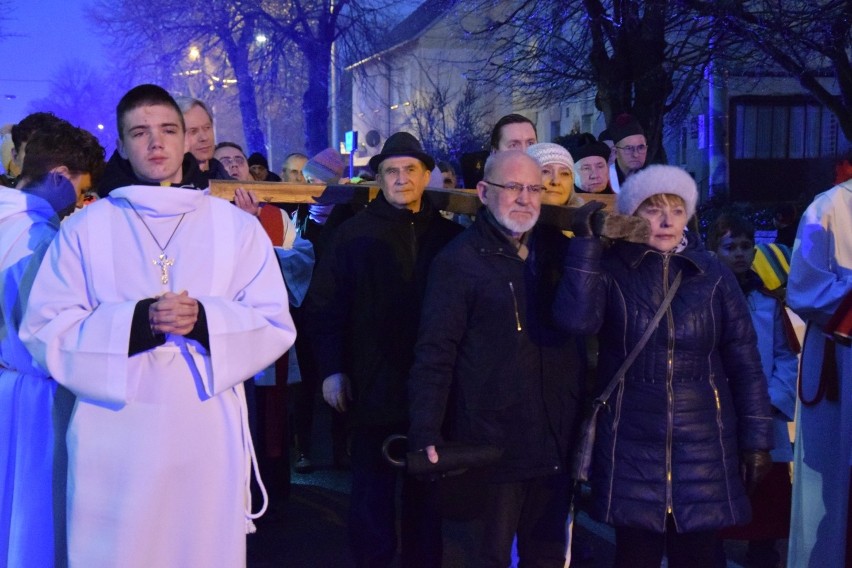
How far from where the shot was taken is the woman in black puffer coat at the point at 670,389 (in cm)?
374

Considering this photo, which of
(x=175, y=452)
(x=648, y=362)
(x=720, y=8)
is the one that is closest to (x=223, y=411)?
(x=175, y=452)

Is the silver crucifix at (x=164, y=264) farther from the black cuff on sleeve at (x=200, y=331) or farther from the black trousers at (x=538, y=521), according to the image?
the black trousers at (x=538, y=521)

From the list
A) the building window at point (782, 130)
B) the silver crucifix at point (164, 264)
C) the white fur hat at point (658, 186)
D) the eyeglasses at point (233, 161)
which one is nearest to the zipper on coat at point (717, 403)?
the white fur hat at point (658, 186)

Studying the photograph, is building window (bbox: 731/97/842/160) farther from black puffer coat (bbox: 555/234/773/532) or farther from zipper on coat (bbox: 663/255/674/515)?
zipper on coat (bbox: 663/255/674/515)

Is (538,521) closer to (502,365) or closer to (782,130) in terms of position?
(502,365)

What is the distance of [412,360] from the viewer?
4535mm

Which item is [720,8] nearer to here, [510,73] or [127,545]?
[510,73]

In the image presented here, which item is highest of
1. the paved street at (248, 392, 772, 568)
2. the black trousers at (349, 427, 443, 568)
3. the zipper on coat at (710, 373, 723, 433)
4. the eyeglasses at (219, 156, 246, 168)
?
the eyeglasses at (219, 156, 246, 168)

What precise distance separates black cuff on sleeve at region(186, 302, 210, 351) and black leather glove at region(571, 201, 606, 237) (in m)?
1.48

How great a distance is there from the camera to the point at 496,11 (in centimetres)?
1798

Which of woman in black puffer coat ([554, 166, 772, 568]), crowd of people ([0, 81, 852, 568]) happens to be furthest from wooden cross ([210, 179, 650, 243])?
woman in black puffer coat ([554, 166, 772, 568])

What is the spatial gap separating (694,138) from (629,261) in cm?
2780

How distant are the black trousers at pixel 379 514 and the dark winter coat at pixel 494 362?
0.64 metres

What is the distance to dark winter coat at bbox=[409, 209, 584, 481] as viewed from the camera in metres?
3.95
